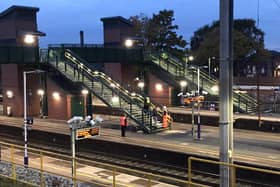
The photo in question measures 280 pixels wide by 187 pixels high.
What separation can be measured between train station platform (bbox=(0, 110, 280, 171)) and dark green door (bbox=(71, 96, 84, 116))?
264 centimetres

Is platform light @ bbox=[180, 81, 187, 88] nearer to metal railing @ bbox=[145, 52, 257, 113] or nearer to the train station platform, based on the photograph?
metal railing @ bbox=[145, 52, 257, 113]

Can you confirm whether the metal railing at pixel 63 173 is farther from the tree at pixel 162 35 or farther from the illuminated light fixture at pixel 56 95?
the tree at pixel 162 35

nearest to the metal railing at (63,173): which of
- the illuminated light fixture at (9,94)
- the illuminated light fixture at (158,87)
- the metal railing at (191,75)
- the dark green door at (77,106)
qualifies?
the dark green door at (77,106)

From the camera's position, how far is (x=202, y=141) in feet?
99.6

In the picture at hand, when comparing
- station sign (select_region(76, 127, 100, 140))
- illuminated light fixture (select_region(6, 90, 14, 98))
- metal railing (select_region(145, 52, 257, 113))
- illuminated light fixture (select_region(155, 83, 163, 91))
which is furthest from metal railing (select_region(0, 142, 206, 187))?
illuminated light fixture (select_region(155, 83, 163, 91))

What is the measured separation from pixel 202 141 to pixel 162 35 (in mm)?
41499

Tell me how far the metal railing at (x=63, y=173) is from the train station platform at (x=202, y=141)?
12.1 feet

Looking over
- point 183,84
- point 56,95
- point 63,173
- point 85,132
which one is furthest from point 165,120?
point 85,132

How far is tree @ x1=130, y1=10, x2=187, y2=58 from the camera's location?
69375mm

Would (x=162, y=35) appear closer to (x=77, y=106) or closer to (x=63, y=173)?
(x=77, y=106)

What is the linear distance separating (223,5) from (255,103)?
34.0 metres

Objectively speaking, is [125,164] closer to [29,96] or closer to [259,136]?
[259,136]

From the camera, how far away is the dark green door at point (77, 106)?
42250 mm

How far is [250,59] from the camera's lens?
76.4 metres
